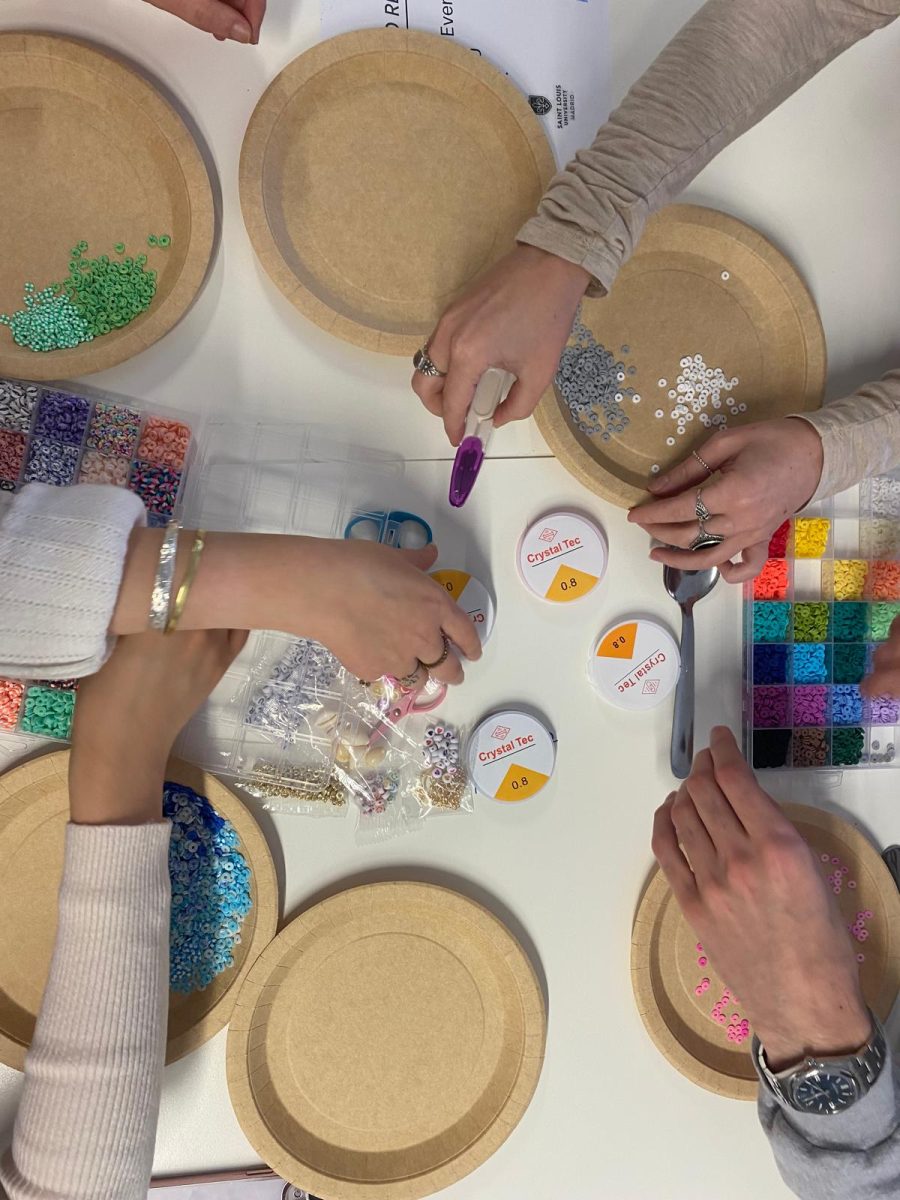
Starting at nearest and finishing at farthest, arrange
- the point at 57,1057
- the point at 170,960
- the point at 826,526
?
the point at 57,1057 < the point at 170,960 < the point at 826,526

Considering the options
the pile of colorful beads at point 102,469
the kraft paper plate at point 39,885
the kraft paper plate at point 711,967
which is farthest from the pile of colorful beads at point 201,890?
the kraft paper plate at point 711,967

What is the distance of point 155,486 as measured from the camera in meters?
0.93

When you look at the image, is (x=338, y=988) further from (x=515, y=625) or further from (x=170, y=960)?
(x=515, y=625)

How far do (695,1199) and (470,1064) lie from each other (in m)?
0.34

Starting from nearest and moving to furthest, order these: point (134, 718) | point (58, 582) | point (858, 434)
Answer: point (58, 582) → point (134, 718) → point (858, 434)

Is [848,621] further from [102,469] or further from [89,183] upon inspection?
[89,183]

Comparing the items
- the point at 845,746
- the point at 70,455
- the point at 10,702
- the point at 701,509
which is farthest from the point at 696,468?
the point at 10,702

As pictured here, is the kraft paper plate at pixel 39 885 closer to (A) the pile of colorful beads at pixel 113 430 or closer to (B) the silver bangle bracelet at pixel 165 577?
(B) the silver bangle bracelet at pixel 165 577

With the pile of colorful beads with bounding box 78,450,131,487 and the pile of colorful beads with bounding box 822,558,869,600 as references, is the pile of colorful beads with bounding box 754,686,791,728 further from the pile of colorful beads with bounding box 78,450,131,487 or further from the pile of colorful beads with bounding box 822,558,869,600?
the pile of colorful beads with bounding box 78,450,131,487

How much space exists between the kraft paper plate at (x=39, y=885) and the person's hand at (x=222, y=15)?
0.83 metres

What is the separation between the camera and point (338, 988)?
950mm

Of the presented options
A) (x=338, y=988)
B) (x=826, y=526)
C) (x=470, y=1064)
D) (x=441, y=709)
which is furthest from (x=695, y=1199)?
(x=826, y=526)

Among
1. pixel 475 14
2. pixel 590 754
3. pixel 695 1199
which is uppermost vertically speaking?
pixel 475 14

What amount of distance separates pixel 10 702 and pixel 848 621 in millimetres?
983
